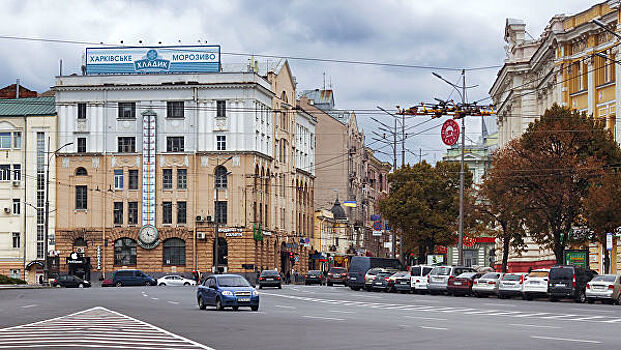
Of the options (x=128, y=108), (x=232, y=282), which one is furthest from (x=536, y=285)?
(x=128, y=108)

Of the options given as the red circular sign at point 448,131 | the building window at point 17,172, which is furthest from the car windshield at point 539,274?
the building window at point 17,172

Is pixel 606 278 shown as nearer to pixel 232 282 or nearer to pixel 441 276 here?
pixel 441 276

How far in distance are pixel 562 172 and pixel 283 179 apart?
5269 cm

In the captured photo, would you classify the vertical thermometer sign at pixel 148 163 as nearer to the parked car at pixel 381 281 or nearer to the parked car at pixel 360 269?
the parked car at pixel 360 269

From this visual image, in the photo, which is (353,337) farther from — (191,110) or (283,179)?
(283,179)

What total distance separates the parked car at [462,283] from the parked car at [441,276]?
292 millimetres

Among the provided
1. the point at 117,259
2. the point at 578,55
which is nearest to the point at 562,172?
the point at 578,55

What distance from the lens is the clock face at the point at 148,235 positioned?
90938 millimetres

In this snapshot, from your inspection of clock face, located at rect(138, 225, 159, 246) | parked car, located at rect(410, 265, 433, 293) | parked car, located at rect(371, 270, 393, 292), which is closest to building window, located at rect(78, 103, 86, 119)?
clock face, located at rect(138, 225, 159, 246)

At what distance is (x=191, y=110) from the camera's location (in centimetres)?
9238

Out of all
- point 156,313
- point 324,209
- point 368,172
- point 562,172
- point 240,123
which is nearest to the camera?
point 156,313

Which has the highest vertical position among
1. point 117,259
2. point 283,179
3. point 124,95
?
point 124,95

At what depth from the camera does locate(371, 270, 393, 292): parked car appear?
62.2 m

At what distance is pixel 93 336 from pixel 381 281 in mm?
41189
